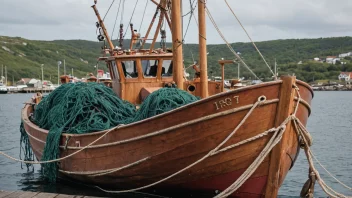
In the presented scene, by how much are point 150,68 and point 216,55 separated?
5226 inches

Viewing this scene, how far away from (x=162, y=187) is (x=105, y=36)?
22.6 ft

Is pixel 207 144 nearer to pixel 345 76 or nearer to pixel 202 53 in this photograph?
pixel 202 53

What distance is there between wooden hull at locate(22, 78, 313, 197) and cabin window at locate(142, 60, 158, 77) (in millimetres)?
3777

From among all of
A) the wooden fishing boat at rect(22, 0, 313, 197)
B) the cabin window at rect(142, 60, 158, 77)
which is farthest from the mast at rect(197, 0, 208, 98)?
the wooden fishing boat at rect(22, 0, 313, 197)

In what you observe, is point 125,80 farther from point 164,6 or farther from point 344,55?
point 344,55

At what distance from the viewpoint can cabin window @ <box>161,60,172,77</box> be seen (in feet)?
45.9

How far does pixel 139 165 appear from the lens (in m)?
9.91

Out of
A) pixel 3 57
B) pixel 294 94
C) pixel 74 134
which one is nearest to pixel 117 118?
pixel 74 134

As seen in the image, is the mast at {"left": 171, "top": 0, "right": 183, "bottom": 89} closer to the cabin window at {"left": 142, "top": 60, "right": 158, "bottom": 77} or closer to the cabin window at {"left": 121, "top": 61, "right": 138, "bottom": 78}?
the cabin window at {"left": 142, "top": 60, "right": 158, "bottom": 77}

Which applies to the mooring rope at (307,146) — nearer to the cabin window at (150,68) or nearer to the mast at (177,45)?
the mast at (177,45)

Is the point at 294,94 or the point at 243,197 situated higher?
the point at 294,94

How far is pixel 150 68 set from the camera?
13.9 m

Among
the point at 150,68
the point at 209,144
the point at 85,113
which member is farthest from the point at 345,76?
the point at 209,144

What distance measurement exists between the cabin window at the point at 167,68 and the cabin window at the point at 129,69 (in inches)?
29.9
